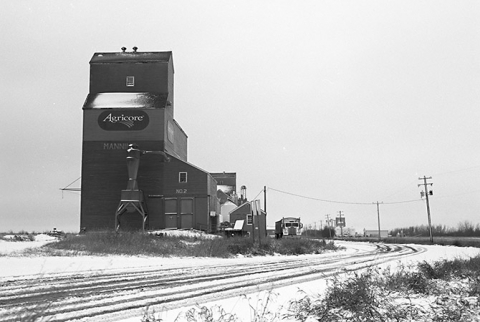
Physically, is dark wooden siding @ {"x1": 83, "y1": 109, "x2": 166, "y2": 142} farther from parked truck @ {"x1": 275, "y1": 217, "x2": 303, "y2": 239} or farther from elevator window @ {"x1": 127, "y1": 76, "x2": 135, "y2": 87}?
parked truck @ {"x1": 275, "y1": 217, "x2": 303, "y2": 239}

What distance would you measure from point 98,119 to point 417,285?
46308 millimetres

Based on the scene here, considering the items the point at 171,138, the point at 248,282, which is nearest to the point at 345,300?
the point at 248,282

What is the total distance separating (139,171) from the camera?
50.9m

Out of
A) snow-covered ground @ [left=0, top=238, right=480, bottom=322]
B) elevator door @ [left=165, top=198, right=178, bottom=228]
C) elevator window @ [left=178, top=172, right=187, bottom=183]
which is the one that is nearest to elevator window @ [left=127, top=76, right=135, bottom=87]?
elevator window @ [left=178, top=172, right=187, bottom=183]

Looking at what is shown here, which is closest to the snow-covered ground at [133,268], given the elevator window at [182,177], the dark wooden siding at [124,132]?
the elevator window at [182,177]

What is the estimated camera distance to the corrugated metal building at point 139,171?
164ft

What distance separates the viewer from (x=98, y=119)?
5119cm

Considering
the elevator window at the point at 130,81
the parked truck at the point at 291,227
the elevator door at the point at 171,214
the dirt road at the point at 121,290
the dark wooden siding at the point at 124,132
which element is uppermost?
the elevator window at the point at 130,81

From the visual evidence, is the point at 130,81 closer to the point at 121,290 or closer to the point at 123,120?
the point at 123,120

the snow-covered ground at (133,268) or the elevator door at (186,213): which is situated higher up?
the elevator door at (186,213)

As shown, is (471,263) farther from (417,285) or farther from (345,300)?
(345,300)

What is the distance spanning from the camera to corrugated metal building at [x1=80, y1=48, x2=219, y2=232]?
164 ft

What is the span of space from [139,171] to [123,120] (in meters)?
6.00

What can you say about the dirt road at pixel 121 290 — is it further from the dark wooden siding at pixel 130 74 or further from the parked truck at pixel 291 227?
the parked truck at pixel 291 227
